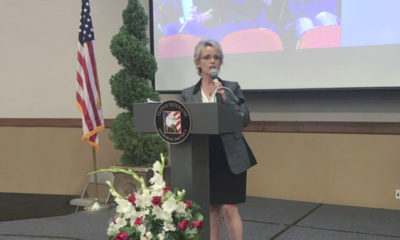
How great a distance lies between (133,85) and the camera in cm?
450

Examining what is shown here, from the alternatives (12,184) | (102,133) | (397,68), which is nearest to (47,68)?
(102,133)

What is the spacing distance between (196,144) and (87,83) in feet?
9.19

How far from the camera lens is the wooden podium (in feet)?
5.95

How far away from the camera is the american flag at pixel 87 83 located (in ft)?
14.6

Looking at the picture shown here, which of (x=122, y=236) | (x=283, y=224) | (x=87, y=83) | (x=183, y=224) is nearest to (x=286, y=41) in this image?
(x=283, y=224)

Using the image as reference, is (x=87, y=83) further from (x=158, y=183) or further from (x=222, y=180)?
(x=158, y=183)

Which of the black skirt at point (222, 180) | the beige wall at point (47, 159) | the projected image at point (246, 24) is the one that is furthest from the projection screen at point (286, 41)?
the black skirt at point (222, 180)

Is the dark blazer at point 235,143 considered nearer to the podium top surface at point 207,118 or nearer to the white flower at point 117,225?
the podium top surface at point 207,118

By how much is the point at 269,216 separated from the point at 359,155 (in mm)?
1069

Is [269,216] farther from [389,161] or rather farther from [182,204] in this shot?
[182,204]

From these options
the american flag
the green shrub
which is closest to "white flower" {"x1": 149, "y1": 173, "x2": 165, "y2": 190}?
the green shrub

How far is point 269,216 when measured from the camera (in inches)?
154

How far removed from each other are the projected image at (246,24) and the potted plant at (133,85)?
1.32 ft

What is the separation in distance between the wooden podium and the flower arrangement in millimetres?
71
